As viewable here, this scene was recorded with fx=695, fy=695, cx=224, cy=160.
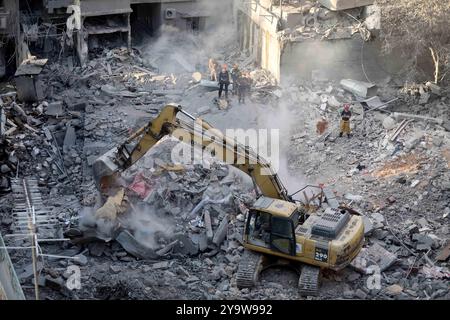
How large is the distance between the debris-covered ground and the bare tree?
46.7 inches

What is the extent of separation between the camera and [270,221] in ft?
45.8

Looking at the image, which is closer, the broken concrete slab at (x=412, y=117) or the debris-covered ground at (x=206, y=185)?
the debris-covered ground at (x=206, y=185)

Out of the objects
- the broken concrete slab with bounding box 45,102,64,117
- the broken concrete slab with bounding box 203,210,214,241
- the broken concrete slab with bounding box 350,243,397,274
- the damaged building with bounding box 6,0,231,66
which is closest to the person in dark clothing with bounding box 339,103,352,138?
the broken concrete slab with bounding box 350,243,397,274

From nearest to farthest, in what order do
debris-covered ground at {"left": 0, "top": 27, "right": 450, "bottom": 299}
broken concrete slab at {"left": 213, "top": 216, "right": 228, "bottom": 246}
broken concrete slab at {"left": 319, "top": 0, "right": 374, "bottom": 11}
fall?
debris-covered ground at {"left": 0, "top": 27, "right": 450, "bottom": 299} → broken concrete slab at {"left": 213, "top": 216, "right": 228, "bottom": 246} → broken concrete slab at {"left": 319, "top": 0, "right": 374, "bottom": 11}

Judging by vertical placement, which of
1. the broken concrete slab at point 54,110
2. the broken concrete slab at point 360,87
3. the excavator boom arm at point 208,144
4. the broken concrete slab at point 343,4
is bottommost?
the broken concrete slab at point 54,110

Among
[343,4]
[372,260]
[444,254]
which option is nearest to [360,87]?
[343,4]

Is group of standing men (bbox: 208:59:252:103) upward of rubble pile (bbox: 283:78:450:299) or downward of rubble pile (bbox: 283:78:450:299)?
upward

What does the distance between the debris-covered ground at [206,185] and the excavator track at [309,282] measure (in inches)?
15.0

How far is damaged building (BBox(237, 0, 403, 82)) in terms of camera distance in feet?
77.5

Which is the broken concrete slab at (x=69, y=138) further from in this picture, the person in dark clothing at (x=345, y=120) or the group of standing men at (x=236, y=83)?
the person in dark clothing at (x=345, y=120)

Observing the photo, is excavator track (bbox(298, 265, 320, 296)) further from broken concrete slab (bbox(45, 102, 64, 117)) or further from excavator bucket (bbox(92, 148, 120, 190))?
broken concrete slab (bbox(45, 102, 64, 117))

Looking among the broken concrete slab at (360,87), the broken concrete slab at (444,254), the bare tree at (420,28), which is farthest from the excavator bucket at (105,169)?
the bare tree at (420,28)

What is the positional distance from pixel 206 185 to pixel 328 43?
28.1 ft

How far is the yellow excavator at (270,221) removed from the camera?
1377cm
